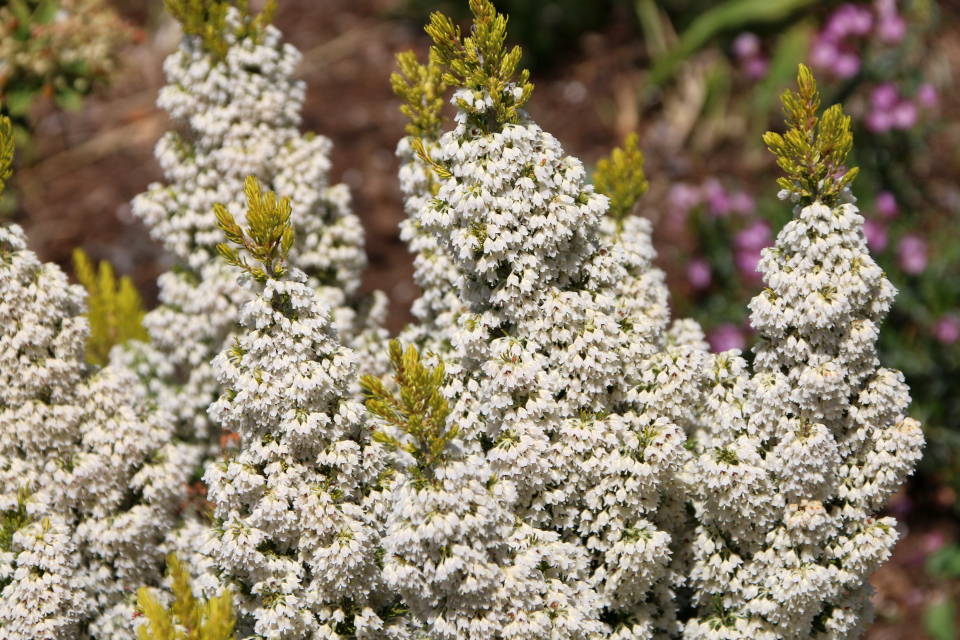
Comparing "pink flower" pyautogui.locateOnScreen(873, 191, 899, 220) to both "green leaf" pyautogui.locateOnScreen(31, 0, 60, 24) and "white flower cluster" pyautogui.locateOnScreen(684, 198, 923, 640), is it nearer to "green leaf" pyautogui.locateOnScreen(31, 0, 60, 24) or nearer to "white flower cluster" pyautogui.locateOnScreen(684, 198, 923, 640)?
"white flower cluster" pyautogui.locateOnScreen(684, 198, 923, 640)

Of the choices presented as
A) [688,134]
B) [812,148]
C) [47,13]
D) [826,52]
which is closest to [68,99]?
[47,13]

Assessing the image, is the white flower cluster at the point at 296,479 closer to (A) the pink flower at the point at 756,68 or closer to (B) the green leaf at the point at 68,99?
(B) the green leaf at the point at 68,99

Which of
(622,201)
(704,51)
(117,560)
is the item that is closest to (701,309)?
(704,51)

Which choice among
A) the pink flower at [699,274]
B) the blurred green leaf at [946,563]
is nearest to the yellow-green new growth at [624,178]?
the blurred green leaf at [946,563]

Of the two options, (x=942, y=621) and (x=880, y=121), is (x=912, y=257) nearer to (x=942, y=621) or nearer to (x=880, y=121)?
(x=880, y=121)

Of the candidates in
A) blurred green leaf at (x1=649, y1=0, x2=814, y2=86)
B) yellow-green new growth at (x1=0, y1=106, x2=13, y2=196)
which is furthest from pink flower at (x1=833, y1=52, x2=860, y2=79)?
yellow-green new growth at (x1=0, y1=106, x2=13, y2=196)

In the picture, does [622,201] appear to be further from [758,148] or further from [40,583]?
[758,148]
